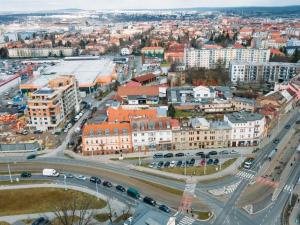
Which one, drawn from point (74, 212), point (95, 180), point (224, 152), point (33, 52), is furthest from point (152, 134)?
point (33, 52)

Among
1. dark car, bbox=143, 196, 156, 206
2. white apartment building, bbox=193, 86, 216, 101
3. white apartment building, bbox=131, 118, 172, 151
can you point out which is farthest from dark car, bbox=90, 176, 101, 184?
white apartment building, bbox=193, 86, 216, 101

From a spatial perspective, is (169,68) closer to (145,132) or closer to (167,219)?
(145,132)

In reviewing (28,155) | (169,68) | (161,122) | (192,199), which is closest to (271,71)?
(169,68)

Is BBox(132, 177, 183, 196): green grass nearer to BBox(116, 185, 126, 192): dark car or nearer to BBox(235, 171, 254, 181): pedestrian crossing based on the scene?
BBox(116, 185, 126, 192): dark car

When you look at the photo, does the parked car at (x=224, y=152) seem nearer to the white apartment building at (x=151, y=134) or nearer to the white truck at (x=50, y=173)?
the white apartment building at (x=151, y=134)

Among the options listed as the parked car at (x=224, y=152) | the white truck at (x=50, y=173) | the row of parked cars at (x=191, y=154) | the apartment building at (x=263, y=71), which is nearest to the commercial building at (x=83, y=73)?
the apartment building at (x=263, y=71)

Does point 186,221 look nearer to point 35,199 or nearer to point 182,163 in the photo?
point 182,163
